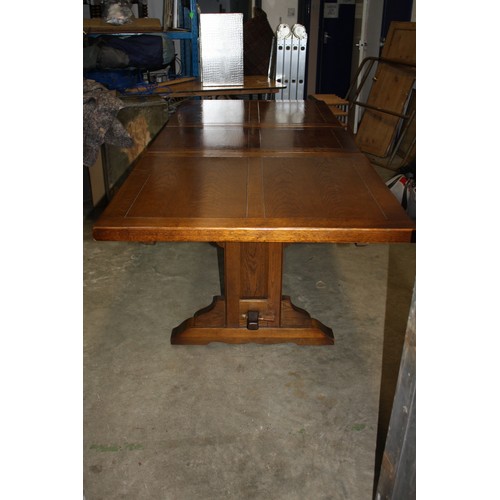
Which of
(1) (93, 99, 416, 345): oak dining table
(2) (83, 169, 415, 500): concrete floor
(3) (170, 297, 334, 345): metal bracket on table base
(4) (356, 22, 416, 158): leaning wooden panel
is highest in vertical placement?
(4) (356, 22, 416, 158): leaning wooden panel

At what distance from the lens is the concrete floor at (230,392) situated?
166 cm

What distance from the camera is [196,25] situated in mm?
4871

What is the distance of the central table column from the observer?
7.48 feet

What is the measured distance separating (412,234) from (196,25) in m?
4.02

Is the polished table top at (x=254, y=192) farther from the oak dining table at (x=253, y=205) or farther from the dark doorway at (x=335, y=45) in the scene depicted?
the dark doorway at (x=335, y=45)

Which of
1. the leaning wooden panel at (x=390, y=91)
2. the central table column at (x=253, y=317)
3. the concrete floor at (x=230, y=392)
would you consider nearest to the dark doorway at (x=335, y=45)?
the leaning wooden panel at (x=390, y=91)

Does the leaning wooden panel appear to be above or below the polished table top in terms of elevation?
above

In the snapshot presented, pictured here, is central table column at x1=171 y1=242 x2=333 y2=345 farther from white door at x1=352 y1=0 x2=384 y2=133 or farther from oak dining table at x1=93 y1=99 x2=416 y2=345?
white door at x1=352 y1=0 x2=384 y2=133

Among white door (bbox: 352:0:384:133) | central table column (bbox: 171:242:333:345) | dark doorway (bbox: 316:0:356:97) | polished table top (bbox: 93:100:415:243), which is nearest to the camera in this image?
polished table top (bbox: 93:100:415:243)

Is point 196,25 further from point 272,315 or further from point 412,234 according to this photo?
point 412,234

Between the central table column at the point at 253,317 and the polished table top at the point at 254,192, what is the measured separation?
0.42m

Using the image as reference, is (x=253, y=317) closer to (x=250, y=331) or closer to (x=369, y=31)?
(x=250, y=331)

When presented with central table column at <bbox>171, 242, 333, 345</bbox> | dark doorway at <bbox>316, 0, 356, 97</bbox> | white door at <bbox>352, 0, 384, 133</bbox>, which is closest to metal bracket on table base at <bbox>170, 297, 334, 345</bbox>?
central table column at <bbox>171, 242, 333, 345</bbox>

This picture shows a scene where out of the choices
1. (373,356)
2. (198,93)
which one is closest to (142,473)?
(373,356)
